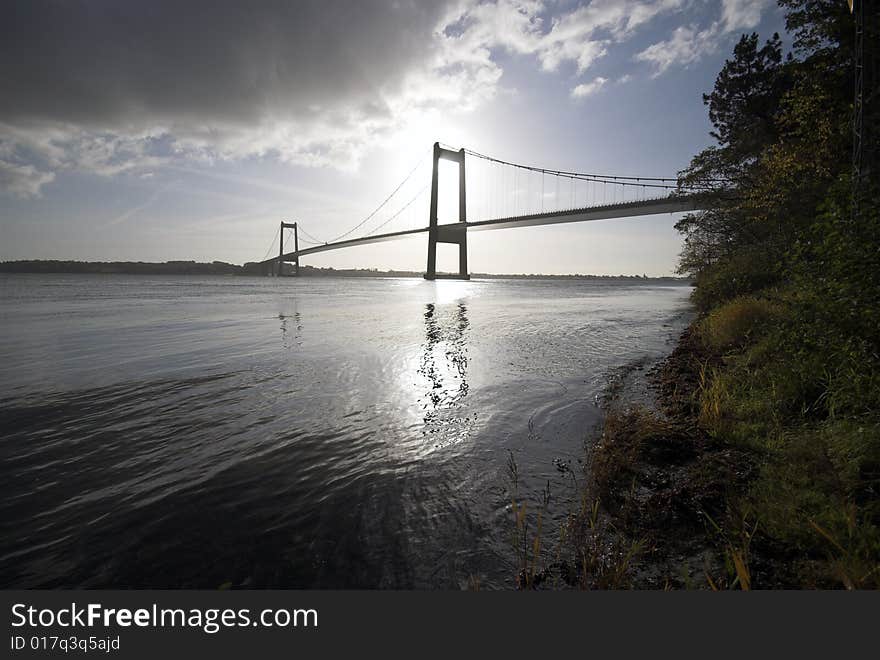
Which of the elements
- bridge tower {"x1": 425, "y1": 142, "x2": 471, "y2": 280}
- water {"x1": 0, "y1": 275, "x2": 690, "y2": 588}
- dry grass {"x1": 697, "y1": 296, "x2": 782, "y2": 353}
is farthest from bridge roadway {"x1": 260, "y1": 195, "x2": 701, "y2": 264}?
water {"x1": 0, "y1": 275, "x2": 690, "y2": 588}

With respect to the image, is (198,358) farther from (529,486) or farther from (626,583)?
(626,583)

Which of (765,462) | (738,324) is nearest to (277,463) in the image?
(765,462)

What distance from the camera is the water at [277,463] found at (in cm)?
297

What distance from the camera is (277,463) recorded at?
461cm

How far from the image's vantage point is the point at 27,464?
177 inches

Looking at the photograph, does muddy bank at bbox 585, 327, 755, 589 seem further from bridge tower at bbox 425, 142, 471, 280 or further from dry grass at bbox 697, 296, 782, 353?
bridge tower at bbox 425, 142, 471, 280

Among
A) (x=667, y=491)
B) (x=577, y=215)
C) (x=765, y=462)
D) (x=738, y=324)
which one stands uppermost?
(x=577, y=215)

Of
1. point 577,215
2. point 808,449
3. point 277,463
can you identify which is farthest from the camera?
point 577,215

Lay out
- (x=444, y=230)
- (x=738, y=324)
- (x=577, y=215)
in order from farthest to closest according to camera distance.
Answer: (x=444, y=230) → (x=577, y=215) → (x=738, y=324)

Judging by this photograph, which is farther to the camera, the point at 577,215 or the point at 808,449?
the point at 577,215

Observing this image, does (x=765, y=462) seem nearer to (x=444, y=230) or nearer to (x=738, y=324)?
(x=738, y=324)

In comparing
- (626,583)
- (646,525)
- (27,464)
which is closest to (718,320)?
(646,525)

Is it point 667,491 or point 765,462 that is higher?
point 765,462

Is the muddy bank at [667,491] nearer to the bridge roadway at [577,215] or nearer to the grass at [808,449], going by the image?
the grass at [808,449]
